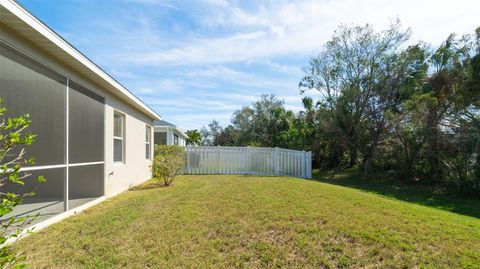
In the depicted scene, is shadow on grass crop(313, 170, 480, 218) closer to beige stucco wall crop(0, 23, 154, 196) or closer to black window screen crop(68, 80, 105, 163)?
beige stucco wall crop(0, 23, 154, 196)

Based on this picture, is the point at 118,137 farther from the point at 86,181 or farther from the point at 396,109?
the point at 396,109

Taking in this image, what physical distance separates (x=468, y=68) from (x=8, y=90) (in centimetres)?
1530

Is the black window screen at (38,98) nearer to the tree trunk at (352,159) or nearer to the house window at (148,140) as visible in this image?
the house window at (148,140)

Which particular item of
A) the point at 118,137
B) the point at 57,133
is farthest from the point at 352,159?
the point at 57,133

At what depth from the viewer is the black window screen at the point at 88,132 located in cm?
712

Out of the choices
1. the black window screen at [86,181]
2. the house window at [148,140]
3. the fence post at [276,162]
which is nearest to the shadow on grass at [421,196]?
the fence post at [276,162]

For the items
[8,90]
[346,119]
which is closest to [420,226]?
[8,90]

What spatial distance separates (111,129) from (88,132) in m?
0.60

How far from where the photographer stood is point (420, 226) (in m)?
4.80

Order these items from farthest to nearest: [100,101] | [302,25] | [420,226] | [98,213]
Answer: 1. [302,25]
2. [100,101]
3. [98,213]
4. [420,226]

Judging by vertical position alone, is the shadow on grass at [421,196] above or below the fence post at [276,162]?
below

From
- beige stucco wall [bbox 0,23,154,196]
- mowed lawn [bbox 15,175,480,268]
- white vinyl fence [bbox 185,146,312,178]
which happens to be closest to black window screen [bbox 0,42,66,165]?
beige stucco wall [bbox 0,23,154,196]

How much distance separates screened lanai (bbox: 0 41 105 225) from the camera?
19.6 ft

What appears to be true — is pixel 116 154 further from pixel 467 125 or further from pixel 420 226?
pixel 467 125
